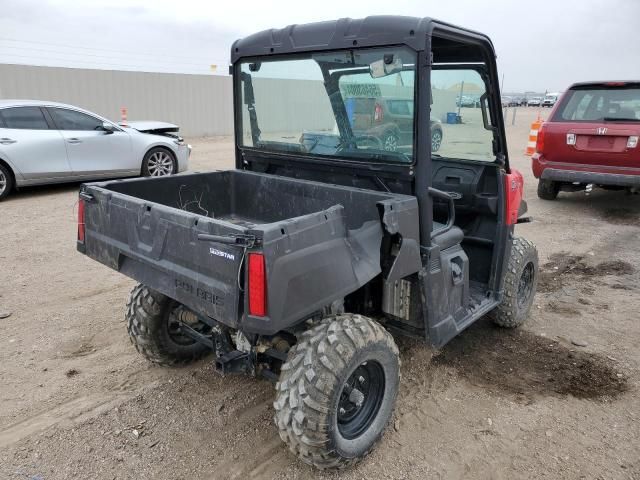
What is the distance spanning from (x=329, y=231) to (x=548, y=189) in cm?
770

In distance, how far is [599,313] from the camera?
14.8 feet

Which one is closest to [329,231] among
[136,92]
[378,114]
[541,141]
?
[378,114]

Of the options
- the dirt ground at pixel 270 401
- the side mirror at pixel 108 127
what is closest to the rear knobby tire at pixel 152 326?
the dirt ground at pixel 270 401

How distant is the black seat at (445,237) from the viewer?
3.02 m

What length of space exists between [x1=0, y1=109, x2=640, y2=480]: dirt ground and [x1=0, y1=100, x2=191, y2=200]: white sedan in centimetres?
393

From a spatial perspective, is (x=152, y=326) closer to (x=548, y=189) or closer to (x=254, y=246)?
(x=254, y=246)

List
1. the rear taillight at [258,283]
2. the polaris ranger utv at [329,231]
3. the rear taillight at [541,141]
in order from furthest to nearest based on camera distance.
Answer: the rear taillight at [541,141] → the polaris ranger utv at [329,231] → the rear taillight at [258,283]

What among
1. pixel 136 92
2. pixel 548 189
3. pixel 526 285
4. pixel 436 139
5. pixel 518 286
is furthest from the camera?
pixel 136 92

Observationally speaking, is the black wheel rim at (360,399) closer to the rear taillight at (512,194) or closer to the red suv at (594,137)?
the rear taillight at (512,194)

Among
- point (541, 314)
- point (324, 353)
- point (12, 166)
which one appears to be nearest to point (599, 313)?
point (541, 314)

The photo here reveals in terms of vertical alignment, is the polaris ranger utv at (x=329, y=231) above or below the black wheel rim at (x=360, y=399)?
above

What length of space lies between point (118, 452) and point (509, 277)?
2864 mm

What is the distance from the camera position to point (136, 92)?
17812mm

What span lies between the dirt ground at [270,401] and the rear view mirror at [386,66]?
194cm
